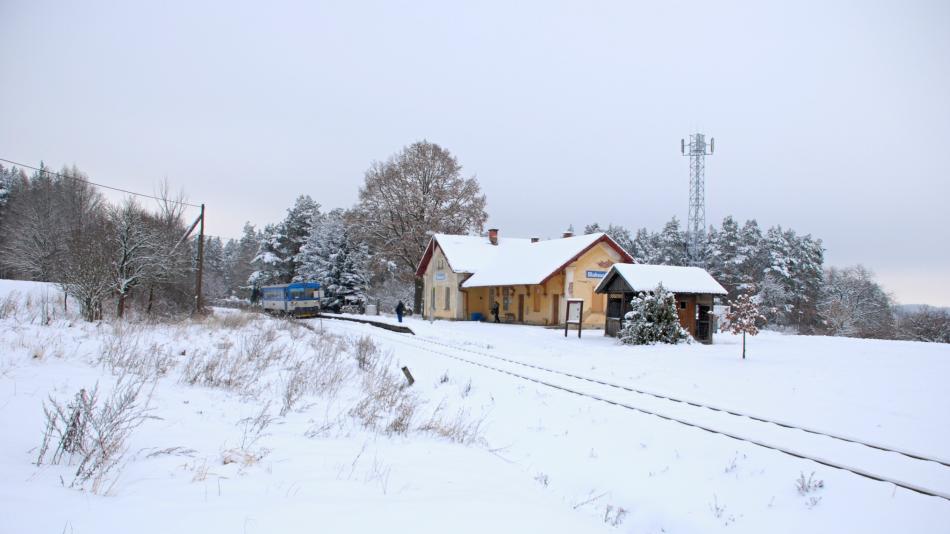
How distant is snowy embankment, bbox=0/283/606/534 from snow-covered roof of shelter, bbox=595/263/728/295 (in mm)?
15693

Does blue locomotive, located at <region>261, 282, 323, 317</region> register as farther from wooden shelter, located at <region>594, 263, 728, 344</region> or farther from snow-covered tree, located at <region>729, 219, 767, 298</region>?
snow-covered tree, located at <region>729, 219, 767, 298</region>

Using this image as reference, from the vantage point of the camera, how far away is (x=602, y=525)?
5.24 meters

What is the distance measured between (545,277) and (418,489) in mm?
27474

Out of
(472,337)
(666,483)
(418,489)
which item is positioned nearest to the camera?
(418,489)

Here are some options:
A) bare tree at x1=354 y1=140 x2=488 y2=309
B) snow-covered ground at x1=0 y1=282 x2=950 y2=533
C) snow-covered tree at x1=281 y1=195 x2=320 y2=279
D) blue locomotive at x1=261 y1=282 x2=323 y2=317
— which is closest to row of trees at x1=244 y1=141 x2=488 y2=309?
bare tree at x1=354 y1=140 x2=488 y2=309

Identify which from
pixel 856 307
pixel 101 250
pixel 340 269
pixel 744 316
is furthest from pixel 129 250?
pixel 856 307

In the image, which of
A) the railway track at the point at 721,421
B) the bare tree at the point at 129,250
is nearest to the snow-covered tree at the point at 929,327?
the railway track at the point at 721,421

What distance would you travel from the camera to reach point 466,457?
6.63 meters

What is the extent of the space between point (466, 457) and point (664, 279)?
2021 centimetres

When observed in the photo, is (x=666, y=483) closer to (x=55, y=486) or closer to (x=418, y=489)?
(x=418, y=489)

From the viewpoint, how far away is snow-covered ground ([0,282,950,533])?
4008 mm

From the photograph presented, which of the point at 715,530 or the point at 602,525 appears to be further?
the point at 715,530

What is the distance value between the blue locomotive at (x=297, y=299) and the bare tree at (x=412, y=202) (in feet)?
20.8

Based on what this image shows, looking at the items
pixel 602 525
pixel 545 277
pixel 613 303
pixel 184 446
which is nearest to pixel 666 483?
pixel 602 525
